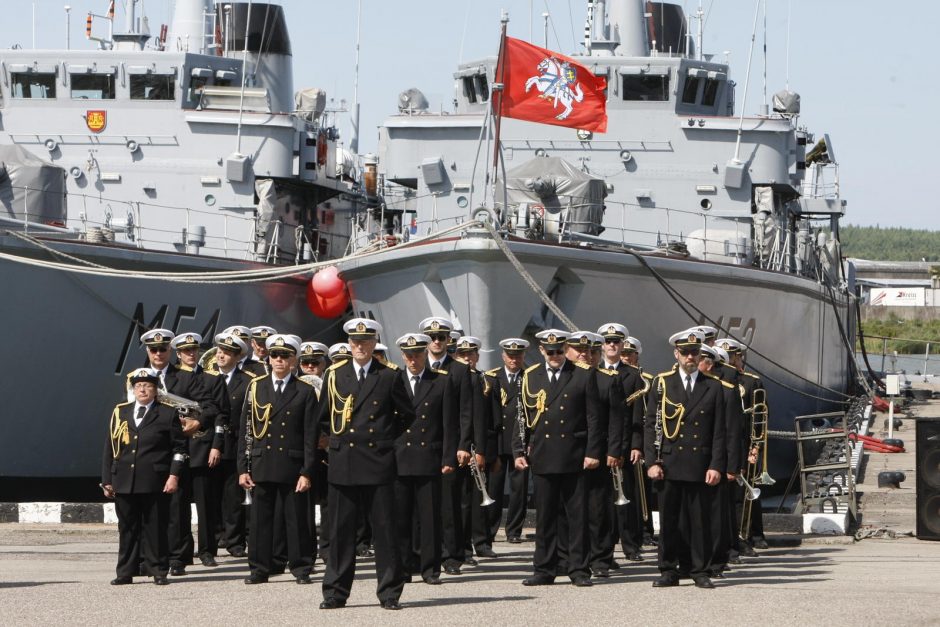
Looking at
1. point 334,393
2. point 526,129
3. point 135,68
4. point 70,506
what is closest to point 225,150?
point 135,68

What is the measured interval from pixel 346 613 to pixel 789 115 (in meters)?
15.4

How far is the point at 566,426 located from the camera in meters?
10.5

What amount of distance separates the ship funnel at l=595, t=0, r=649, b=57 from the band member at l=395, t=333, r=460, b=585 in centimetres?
1400

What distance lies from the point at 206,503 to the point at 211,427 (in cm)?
57

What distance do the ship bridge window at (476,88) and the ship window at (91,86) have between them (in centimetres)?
477

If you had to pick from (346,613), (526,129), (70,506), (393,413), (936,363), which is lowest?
(936,363)

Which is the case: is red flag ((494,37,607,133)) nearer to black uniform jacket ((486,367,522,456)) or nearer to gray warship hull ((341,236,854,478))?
gray warship hull ((341,236,854,478))

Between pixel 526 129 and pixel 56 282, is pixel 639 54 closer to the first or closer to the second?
pixel 526 129

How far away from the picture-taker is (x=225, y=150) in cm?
2173

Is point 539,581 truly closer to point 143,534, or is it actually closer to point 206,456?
point 143,534

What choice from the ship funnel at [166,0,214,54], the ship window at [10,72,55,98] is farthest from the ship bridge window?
the ship window at [10,72,55,98]

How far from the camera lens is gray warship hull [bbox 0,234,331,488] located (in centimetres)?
1691

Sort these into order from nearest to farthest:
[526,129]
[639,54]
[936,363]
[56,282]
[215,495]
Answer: [215,495] → [56,282] → [526,129] → [639,54] → [936,363]

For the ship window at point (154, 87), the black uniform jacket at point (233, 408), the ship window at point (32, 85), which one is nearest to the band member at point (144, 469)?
the black uniform jacket at point (233, 408)
